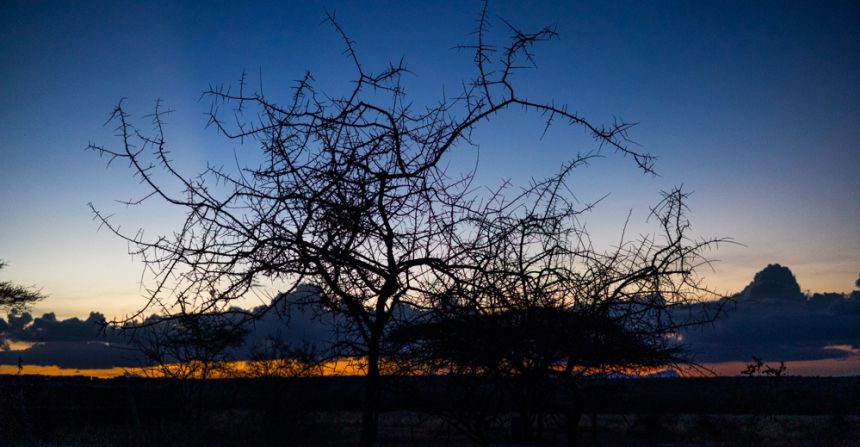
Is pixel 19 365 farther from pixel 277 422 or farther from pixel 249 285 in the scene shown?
pixel 249 285

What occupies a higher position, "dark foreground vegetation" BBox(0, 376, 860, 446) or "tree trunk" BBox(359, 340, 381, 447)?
"tree trunk" BBox(359, 340, 381, 447)

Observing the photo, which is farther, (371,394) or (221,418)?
(221,418)

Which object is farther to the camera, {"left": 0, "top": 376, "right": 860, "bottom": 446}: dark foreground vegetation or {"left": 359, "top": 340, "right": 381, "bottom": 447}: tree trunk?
{"left": 0, "top": 376, "right": 860, "bottom": 446}: dark foreground vegetation

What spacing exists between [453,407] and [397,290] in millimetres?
682

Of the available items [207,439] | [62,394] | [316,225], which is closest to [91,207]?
[316,225]

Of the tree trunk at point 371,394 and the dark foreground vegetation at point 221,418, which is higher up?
the tree trunk at point 371,394

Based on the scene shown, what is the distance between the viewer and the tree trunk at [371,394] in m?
3.62

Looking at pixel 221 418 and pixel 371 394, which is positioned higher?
pixel 371 394

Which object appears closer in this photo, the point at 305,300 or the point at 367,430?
the point at 305,300

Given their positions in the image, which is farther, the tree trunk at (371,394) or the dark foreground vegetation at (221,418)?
the dark foreground vegetation at (221,418)

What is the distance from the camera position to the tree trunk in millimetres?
3617

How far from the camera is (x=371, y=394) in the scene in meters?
3.67

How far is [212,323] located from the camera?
10.1 ft

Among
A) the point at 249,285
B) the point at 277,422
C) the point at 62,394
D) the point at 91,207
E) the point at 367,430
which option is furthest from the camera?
the point at 277,422
